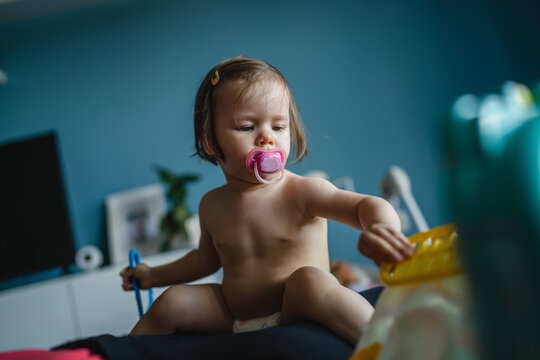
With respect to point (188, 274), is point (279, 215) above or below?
above

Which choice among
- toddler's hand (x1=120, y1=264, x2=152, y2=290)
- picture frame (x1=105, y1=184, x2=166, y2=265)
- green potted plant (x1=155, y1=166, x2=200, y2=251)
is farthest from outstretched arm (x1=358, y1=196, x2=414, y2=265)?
picture frame (x1=105, y1=184, x2=166, y2=265)

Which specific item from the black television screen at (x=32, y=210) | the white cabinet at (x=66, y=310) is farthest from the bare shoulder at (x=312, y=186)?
the black television screen at (x=32, y=210)

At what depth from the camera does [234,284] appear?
2.48 feet

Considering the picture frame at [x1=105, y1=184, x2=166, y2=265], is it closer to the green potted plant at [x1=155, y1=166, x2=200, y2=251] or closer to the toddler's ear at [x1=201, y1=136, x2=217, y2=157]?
the green potted plant at [x1=155, y1=166, x2=200, y2=251]

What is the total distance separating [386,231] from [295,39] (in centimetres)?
198

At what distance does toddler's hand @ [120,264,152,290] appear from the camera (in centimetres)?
89

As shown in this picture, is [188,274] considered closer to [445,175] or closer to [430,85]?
[445,175]

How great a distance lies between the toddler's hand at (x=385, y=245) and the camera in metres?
0.42

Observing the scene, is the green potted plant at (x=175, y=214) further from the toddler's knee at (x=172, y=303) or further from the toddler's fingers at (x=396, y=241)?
the toddler's fingers at (x=396, y=241)

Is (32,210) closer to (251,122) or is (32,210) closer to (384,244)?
(251,122)

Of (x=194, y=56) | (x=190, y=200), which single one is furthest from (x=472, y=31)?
(x=190, y=200)

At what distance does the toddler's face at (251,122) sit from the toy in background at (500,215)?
0.51m

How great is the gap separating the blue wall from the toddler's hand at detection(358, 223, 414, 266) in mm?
1712

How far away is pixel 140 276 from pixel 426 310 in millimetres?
682
